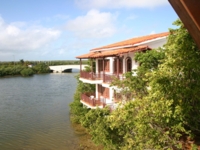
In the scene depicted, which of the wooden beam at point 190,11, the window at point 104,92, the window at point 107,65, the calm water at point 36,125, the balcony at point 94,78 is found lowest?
the calm water at point 36,125

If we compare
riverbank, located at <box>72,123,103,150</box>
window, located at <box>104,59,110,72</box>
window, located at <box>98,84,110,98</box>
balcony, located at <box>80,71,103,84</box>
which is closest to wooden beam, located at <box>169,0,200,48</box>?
riverbank, located at <box>72,123,103,150</box>

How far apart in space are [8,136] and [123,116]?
14.8 m

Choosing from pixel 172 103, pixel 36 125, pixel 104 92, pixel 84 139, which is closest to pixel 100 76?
pixel 104 92

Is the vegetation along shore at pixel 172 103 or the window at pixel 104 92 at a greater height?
the vegetation along shore at pixel 172 103

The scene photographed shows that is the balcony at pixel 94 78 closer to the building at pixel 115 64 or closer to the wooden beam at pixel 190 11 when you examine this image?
the building at pixel 115 64

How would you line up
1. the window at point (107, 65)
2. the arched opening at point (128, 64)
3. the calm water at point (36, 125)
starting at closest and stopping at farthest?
the arched opening at point (128, 64)
the calm water at point (36, 125)
the window at point (107, 65)

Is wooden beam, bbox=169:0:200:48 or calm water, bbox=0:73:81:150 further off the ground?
wooden beam, bbox=169:0:200:48

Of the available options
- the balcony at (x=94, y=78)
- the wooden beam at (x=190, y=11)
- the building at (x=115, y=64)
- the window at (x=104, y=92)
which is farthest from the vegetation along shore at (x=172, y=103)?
the window at (x=104, y=92)

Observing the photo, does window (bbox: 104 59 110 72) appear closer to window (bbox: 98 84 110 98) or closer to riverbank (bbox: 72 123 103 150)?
window (bbox: 98 84 110 98)

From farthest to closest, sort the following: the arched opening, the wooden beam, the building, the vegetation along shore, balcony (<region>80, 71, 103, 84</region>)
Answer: balcony (<region>80, 71, 103, 84</region>)
the arched opening
the building
the vegetation along shore
the wooden beam

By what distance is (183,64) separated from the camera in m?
5.31

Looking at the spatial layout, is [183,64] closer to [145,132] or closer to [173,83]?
[173,83]

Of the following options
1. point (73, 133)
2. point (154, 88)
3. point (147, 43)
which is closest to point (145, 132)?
point (154, 88)

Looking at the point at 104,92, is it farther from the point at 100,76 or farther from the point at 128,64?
the point at 128,64
